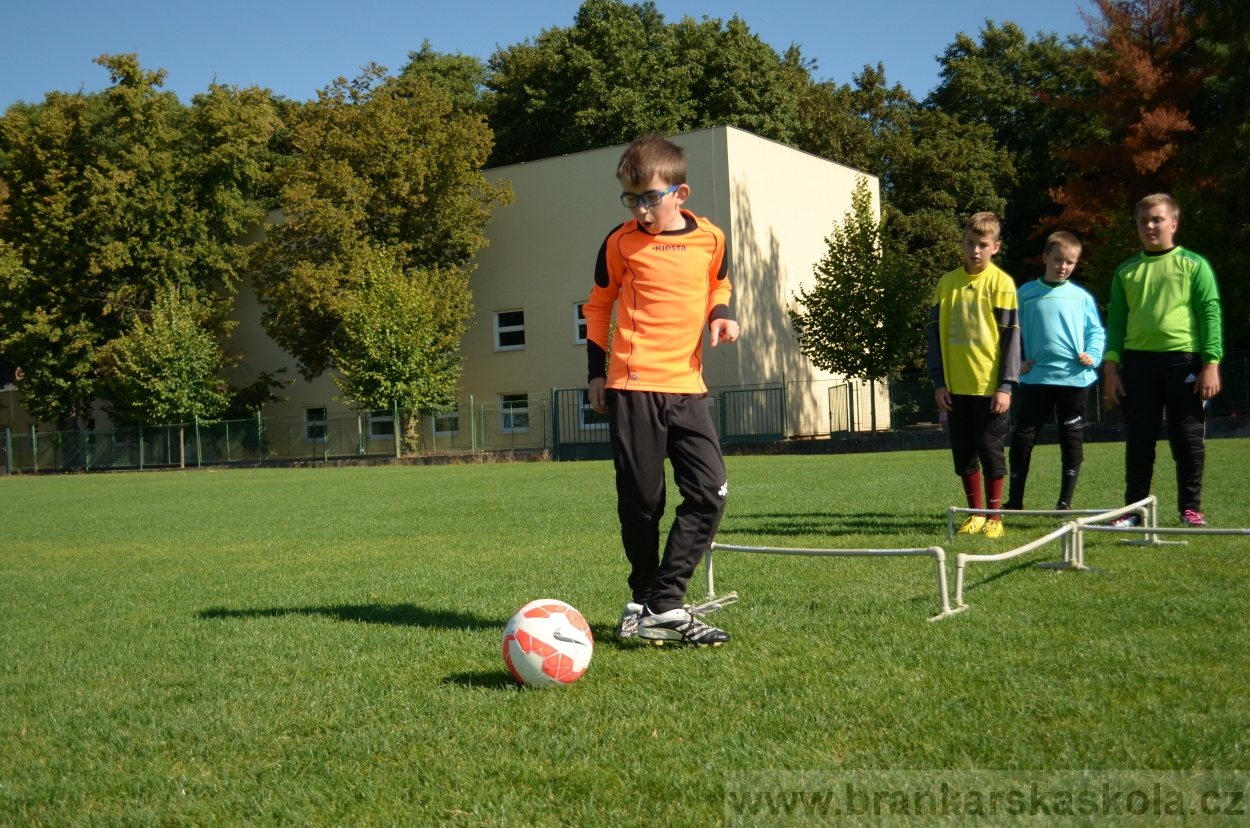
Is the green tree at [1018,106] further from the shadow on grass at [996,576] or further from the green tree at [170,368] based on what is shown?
the shadow on grass at [996,576]

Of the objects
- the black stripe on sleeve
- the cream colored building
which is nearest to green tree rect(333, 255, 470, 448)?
the cream colored building

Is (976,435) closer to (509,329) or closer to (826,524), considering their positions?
(826,524)

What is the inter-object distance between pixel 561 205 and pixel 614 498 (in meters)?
26.3

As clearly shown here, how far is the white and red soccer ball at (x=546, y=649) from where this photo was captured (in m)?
3.83

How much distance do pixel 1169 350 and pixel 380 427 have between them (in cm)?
3463

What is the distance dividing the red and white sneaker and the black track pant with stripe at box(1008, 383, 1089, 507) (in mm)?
955

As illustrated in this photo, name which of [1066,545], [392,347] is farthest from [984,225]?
[392,347]

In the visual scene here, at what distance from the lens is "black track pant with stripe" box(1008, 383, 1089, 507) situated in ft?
26.3

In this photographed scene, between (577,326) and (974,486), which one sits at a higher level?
(577,326)

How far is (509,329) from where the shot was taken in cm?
3991

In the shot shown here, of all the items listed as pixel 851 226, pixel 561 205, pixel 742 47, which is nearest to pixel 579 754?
pixel 851 226

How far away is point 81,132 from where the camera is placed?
42.8 meters

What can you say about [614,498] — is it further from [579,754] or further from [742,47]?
[742,47]

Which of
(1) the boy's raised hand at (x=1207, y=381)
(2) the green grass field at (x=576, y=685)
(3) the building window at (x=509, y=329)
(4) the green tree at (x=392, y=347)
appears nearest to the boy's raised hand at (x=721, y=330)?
(2) the green grass field at (x=576, y=685)
